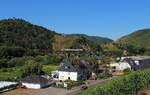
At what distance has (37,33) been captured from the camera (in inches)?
5778

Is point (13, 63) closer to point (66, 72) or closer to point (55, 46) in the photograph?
point (66, 72)

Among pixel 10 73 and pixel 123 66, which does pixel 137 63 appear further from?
pixel 10 73

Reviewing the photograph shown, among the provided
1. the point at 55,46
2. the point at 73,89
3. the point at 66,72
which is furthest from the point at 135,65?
the point at 55,46

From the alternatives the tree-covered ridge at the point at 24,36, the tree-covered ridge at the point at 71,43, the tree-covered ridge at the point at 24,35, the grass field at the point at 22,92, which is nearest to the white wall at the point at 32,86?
the grass field at the point at 22,92

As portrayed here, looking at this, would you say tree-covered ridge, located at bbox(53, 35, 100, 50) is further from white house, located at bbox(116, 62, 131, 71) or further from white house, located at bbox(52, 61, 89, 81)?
white house, located at bbox(52, 61, 89, 81)

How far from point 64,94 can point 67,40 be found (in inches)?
4665

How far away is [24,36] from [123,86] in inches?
4318

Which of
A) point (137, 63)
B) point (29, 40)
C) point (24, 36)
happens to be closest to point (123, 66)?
point (137, 63)

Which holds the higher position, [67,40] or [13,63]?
[67,40]

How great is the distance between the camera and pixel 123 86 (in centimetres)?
2967

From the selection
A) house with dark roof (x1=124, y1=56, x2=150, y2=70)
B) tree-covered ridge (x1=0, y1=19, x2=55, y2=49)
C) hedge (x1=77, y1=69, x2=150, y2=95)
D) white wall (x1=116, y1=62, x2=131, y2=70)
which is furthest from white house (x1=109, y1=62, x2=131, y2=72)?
tree-covered ridge (x1=0, y1=19, x2=55, y2=49)

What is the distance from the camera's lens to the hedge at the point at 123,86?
2555 centimetres

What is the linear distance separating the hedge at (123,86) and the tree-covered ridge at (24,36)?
Answer: 80.2 metres

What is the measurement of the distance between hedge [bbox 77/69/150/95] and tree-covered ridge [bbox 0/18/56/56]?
263ft
